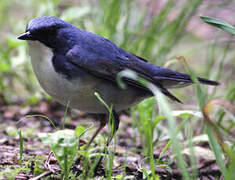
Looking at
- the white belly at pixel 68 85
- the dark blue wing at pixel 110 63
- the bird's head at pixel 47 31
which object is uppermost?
the bird's head at pixel 47 31

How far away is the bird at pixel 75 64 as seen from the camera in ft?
9.75

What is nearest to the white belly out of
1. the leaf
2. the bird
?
the bird

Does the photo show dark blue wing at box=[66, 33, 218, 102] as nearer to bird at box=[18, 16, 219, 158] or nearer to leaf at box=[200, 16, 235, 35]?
bird at box=[18, 16, 219, 158]

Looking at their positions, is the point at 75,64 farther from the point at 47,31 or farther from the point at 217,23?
the point at 217,23

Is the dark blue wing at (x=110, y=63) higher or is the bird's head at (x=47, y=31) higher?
the bird's head at (x=47, y=31)

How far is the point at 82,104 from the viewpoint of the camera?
3.15 metres

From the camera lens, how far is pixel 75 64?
9.96 ft

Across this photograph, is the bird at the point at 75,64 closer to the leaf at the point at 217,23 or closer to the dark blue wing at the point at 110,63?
the dark blue wing at the point at 110,63

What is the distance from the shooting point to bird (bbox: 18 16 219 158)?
9.75ft

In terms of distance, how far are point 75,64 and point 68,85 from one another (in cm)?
20

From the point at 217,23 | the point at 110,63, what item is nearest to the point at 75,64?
the point at 110,63

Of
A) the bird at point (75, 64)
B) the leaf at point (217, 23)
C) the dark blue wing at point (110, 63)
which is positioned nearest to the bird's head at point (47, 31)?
the bird at point (75, 64)

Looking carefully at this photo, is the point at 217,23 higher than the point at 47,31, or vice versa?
the point at 47,31

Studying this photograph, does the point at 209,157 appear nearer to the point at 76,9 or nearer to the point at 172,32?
the point at 172,32
